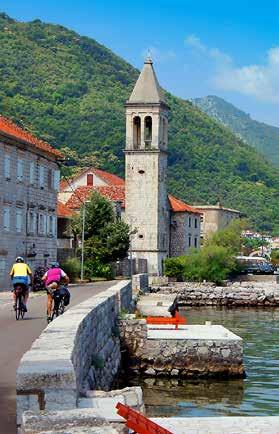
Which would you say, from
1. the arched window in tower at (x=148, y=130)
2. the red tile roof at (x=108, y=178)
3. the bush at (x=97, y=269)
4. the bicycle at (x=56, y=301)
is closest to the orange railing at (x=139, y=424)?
the bicycle at (x=56, y=301)

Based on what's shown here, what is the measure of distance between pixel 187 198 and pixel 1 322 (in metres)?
135

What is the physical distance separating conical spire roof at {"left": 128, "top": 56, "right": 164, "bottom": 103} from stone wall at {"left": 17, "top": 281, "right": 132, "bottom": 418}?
220 feet

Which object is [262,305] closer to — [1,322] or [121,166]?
[1,322]

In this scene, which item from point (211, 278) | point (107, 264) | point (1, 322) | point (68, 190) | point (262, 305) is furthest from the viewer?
point (68, 190)

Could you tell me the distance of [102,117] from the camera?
148 m

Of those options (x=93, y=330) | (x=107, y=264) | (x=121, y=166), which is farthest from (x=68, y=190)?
(x=93, y=330)

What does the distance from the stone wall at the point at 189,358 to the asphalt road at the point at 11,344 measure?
290 centimetres

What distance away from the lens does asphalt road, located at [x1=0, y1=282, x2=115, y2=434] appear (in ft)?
33.8

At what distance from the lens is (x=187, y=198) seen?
156 metres

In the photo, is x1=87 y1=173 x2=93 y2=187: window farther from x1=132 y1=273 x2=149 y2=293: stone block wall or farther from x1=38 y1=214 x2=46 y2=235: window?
x1=38 y1=214 x2=46 y2=235: window

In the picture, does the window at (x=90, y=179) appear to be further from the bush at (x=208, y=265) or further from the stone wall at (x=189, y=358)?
the stone wall at (x=189, y=358)

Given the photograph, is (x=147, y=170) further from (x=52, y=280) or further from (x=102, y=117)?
(x=52, y=280)

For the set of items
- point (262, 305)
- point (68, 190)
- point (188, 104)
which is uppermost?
point (188, 104)

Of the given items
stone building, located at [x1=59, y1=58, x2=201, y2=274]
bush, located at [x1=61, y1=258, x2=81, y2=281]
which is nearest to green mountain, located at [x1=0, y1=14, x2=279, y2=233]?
stone building, located at [x1=59, y1=58, x2=201, y2=274]
